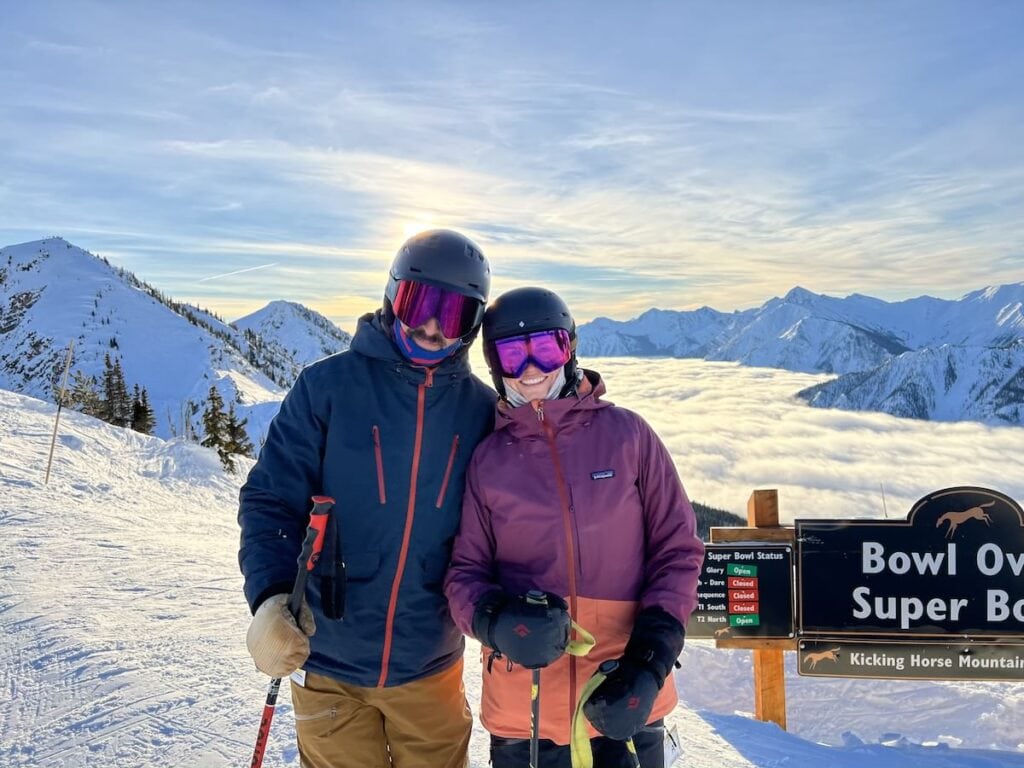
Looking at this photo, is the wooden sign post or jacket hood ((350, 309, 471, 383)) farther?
the wooden sign post

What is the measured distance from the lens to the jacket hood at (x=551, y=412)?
252 centimetres

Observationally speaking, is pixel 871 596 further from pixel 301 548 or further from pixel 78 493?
pixel 78 493

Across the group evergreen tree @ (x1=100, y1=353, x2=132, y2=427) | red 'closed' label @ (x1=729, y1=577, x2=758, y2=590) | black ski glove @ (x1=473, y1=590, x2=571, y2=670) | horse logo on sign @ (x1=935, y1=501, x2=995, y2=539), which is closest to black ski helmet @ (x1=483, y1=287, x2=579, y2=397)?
black ski glove @ (x1=473, y1=590, x2=571, y2=670)

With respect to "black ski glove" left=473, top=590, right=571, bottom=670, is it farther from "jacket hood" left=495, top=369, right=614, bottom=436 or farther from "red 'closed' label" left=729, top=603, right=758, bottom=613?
"red 'closed' label" left=729, top=603, right=758, bottom=613

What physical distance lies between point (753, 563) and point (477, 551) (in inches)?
137

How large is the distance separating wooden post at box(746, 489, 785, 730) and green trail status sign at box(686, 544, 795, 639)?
0.68 feet

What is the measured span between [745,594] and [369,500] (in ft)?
12.4

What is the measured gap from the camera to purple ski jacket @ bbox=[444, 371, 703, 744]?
240 centimetres

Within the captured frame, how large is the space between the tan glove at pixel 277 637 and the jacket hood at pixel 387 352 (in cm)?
85

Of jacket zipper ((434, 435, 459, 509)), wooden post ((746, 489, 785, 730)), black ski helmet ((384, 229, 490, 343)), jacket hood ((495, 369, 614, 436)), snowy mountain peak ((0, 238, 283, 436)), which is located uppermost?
snowy mountain peak ((0, 238, 283, 436))

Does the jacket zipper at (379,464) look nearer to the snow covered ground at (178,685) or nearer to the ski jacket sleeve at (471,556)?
the ski jacket sleeve at (471,556)

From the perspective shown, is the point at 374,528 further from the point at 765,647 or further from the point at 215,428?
the point at 215,428

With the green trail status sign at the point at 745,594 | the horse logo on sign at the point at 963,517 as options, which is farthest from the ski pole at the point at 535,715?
the horse logo on sign at the point at 963,517

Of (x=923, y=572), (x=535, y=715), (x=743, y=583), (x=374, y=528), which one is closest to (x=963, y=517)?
(x=923, y=572)
